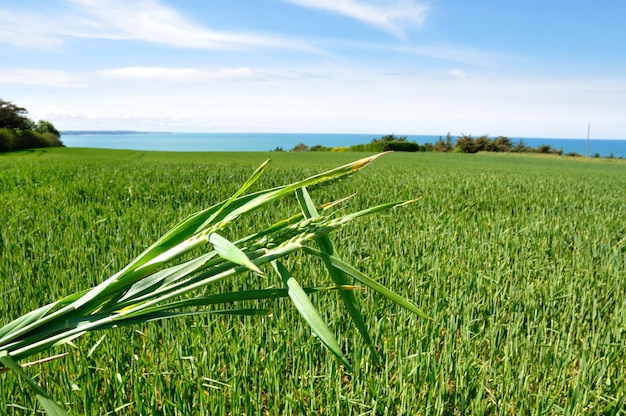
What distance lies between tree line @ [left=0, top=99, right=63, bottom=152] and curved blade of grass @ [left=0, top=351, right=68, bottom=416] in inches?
1692

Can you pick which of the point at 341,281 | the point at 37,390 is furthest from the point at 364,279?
the point at 37,390

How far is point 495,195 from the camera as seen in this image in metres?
7.80

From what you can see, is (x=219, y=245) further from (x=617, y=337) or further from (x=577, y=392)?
(x=617, y=337)

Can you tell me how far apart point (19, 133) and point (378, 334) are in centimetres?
4593

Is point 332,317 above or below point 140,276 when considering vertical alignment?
below

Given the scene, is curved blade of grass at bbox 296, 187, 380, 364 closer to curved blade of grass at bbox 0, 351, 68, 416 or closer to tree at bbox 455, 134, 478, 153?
curved blade of grass at bbox 0, 351, 68, 416

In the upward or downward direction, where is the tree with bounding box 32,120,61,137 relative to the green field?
upward

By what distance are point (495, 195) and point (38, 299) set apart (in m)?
6.84

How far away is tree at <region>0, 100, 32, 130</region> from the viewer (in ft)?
150

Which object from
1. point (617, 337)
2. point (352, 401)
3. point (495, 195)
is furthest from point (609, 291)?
point (495, 195)

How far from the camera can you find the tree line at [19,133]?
123 ft

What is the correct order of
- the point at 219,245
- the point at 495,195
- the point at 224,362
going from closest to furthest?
the point at 219,245 → the point at 224,362 → the point at 495,195

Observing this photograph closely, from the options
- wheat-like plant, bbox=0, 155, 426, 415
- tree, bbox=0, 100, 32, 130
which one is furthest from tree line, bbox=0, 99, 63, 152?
wheat-like plant, bbox=0, 155, 426, 415

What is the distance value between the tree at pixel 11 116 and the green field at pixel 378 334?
1917 inches
